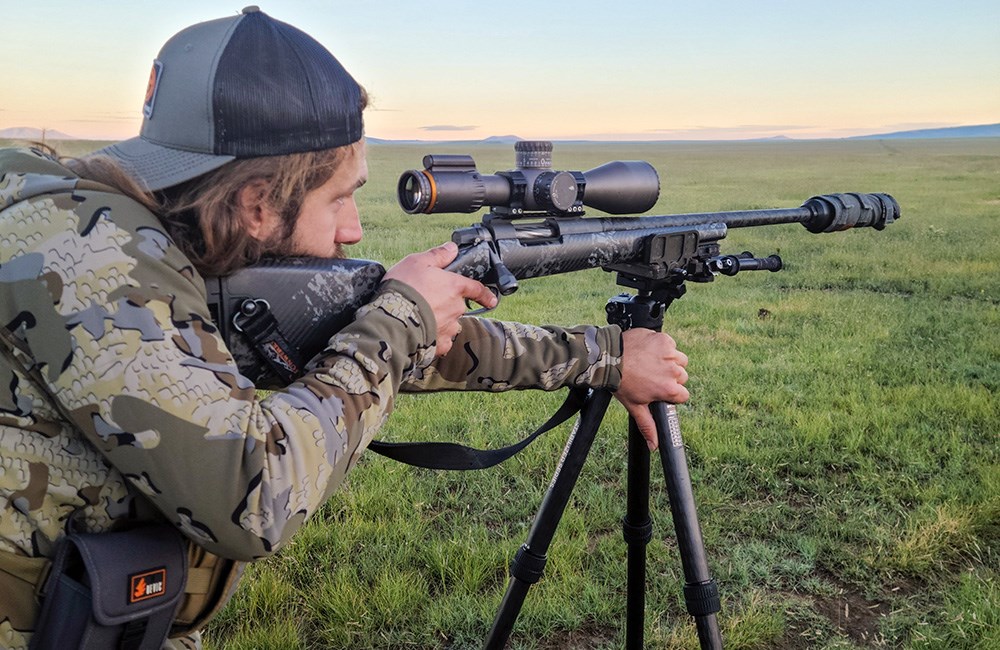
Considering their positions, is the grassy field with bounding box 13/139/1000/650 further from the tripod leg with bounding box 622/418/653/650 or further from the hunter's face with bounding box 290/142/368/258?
the hunter's face with bounding box 290/142/368/258

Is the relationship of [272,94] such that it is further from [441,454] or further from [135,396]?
[441,454]

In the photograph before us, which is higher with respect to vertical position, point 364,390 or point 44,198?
point 44,198

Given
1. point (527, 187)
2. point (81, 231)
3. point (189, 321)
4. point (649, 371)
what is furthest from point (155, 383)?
point (649, 371)

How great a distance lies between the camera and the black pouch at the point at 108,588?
185cm

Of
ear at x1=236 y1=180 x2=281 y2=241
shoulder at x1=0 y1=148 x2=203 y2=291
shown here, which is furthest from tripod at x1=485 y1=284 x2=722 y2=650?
shoulder at x1=0 y1=148 x2=203 y2=291

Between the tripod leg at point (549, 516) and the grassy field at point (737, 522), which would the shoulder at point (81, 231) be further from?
the grassy field at point (737, 522)

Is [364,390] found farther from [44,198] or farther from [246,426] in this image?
[44,198]

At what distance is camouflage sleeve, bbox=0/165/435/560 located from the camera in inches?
66.6

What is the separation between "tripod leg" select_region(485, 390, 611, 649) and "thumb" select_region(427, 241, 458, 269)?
1006 mm

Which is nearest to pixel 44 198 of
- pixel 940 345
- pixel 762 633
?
pixel 762 633

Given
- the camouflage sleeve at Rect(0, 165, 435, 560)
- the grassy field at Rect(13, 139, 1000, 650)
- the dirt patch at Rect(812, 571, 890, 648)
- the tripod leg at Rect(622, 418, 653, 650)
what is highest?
the camouflage sleeve at Rect(0, 165, 435, 560)

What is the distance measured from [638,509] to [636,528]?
0.28 feet

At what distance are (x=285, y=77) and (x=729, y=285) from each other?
11256mm

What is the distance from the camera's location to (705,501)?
16.0ft
